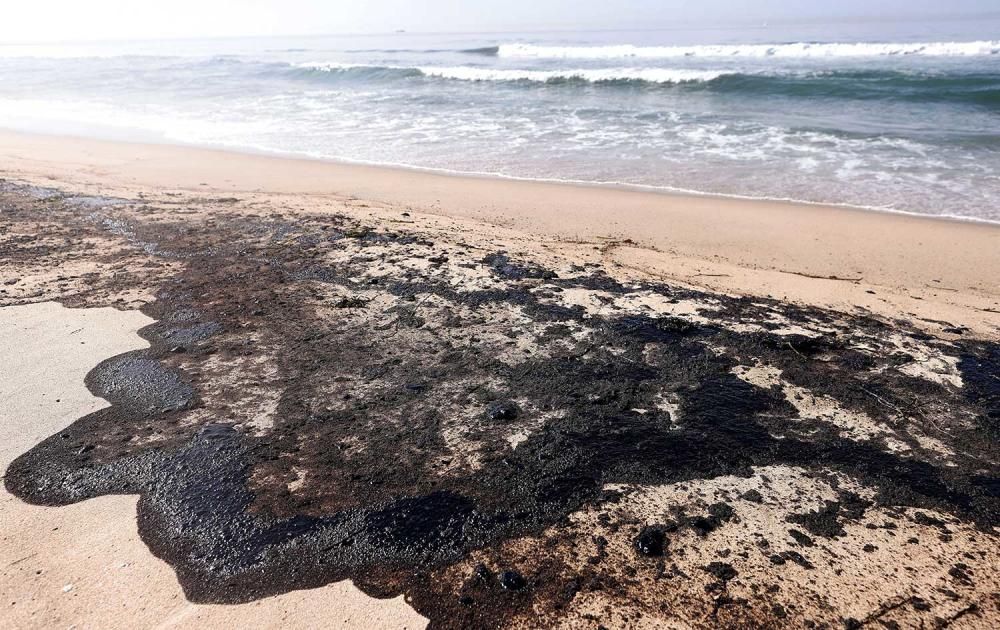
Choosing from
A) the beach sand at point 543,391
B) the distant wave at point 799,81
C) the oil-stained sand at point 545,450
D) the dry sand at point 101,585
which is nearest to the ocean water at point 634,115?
the distant wave at point 799,81

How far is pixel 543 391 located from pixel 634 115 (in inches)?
489

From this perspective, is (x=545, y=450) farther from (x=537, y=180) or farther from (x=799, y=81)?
(x=799, y=81)

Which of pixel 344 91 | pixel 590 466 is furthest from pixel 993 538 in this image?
pixel 344 91

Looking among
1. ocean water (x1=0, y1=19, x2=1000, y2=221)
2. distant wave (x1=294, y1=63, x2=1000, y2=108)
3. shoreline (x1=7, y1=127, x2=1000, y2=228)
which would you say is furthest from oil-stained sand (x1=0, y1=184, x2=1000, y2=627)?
distant wave (x1=294, y1=63, x2=1000, y2=108)

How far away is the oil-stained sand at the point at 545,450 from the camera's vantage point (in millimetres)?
2246

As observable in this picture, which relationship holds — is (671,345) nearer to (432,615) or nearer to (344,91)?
(432,615)

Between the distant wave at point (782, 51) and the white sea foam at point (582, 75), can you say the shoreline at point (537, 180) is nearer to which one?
the white sea foam at point (582, 75)

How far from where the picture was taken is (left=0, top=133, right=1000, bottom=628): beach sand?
221 centimetres

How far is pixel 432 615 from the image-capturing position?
210 cm

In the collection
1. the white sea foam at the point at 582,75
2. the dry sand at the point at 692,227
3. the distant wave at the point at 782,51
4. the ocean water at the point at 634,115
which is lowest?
the dry sand at the point at 692,227

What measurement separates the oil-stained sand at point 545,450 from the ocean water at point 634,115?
506cm

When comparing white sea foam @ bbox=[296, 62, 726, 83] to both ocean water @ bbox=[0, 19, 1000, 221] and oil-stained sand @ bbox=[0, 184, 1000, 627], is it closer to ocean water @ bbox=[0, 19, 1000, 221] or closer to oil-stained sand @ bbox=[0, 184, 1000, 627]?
ocean water @ bbox=[0, 19, 1000, 221]

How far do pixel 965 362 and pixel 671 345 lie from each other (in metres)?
1.78

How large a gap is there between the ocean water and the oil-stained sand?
5.06 m
